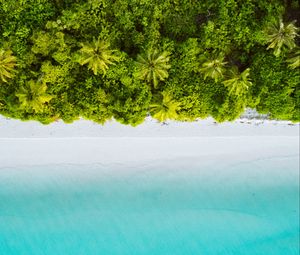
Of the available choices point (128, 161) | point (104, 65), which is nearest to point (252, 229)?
point (128, 161)

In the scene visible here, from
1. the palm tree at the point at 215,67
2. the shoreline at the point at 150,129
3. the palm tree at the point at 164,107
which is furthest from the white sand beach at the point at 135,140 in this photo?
the palm tree at the point at 215,67

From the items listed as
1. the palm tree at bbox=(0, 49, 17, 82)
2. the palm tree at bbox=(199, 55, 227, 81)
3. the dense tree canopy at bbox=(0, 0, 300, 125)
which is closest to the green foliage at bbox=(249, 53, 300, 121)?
the dense tree canopy at bbox=(0, 0, 300, 125)

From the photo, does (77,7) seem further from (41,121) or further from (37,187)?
(37,187)

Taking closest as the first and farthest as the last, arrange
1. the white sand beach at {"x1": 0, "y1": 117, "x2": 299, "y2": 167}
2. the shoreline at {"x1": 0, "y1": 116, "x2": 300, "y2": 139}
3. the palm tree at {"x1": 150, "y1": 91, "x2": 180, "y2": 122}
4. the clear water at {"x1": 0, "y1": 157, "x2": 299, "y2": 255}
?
the palm tree at {"x1": 150, "y1": 91, "x2": 180, "y2": 122}
the shoreline at {"x1": 0, "y1": 116, "x2": 300, "y2": 139}
the white sand beach at {"x1": 0, "y1": 117, "x2": 299, "y2": 167}
the clear water at {"x1": 0, "y1": 157, "x2": 299, "y2": 255}

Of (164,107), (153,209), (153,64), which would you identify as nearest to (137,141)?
(164,107)

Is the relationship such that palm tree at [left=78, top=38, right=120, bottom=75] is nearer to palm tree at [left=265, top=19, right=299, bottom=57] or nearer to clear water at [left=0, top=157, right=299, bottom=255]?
clear water at [left=0, top=157, right=299, bottom=255]

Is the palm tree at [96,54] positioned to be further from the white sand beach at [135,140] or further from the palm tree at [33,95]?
the white sand beach at [135,140]

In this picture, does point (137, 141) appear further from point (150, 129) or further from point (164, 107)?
point (164, 107)
